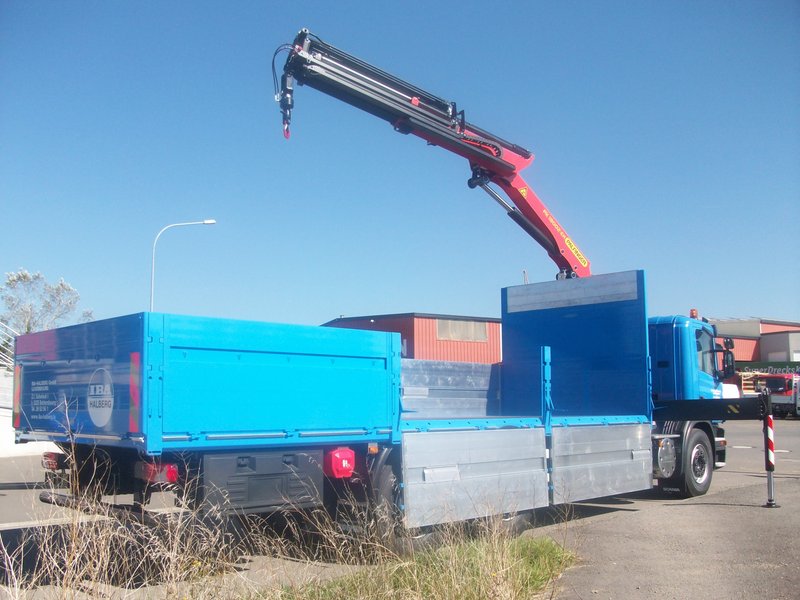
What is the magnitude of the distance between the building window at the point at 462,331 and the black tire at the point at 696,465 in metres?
23.2

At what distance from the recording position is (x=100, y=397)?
21.2ft

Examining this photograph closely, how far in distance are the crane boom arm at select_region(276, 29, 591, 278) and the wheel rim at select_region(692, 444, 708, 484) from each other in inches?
132

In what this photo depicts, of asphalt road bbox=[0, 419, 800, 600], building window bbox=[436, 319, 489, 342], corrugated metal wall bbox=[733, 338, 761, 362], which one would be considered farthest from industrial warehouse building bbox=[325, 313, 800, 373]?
corrugated metal wall bbox=[733, 338, 761, 362]

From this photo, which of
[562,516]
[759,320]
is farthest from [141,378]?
[759,320]

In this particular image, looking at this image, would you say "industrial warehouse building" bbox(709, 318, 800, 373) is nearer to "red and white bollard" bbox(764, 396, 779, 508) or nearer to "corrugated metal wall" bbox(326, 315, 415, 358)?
"corrugated metal wall" bbox(326, 315, 415, 358)

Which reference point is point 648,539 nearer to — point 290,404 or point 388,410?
point 388,410

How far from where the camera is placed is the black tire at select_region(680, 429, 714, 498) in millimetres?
11219

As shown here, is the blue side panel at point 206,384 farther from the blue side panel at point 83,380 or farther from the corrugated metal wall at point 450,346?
the corrugated metal wall at point 450,346

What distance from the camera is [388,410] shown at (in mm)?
7406

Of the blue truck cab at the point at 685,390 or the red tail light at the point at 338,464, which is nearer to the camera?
the red tail light at the point at 338,464

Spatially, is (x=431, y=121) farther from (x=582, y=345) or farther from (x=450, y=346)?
(x=450, y=346)

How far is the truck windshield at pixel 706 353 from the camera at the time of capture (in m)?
12.3

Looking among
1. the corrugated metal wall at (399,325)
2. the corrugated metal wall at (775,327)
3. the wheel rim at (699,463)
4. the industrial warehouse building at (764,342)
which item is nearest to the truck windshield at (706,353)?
the wheel rim at (699,463)

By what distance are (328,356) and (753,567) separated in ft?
13.5
